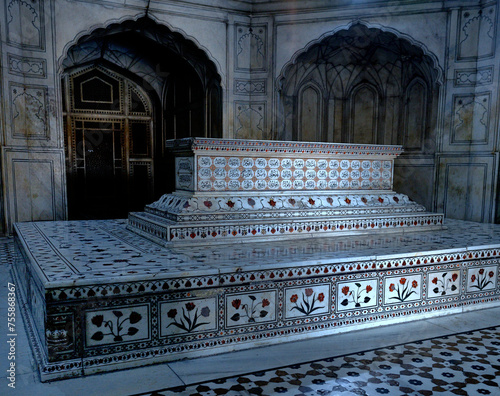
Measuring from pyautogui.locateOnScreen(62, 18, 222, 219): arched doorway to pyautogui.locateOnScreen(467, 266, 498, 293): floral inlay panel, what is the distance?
13.5ft

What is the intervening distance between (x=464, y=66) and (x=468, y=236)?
2.88 m

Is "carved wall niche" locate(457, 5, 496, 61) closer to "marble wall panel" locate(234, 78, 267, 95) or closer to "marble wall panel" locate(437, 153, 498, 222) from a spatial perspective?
"marble wall panel" locate(437, 153, 498, 222)

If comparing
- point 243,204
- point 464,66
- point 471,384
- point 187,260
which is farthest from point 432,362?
point 464,66

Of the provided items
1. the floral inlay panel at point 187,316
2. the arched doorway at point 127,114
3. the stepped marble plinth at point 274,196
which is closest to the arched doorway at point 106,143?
the arched doorway at point 127,114

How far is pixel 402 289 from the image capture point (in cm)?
257

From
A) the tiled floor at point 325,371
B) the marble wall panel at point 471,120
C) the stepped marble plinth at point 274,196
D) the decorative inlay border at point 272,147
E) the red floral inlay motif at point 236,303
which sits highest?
the marble wall panel at point 471,120

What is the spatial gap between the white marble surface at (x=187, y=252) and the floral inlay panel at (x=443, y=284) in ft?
0.50

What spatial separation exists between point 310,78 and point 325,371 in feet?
17.4

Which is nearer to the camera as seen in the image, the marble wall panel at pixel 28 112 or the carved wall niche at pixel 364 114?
the marble wall panel at pixel 28 112

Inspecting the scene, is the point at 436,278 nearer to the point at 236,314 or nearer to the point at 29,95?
the point at 236,314

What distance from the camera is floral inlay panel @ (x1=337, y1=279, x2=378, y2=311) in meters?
2.39

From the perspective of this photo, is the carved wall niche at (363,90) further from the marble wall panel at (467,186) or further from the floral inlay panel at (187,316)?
the floral inlay panel at (187,316)

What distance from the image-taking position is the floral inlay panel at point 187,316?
1971 millimetres

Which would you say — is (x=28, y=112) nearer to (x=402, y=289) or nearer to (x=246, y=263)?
(x=246, y=263)
